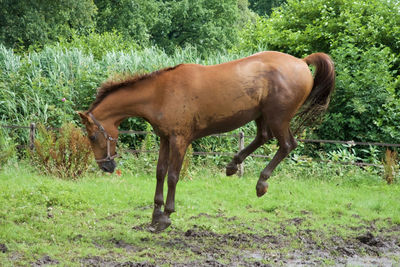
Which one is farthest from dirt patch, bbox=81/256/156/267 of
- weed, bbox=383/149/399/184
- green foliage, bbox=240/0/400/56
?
green foliage, bbox=240/0/400/56

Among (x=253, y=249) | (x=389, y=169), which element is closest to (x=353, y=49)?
(x=389, y=169)

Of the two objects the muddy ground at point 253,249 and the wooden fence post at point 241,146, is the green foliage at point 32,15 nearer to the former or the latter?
the wooden fence post at point 241,146

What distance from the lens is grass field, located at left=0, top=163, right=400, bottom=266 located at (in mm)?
5352

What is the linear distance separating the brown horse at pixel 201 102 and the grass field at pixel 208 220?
69 centimetres

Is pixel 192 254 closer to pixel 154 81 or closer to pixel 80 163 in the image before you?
pixel 154 81

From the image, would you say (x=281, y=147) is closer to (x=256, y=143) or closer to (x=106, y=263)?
(x=256, y=143)

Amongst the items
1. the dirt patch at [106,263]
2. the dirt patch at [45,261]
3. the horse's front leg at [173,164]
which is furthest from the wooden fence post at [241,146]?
the dirt patch at [45,261]

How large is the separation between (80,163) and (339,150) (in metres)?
5.35

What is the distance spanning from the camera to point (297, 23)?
13.1 metres

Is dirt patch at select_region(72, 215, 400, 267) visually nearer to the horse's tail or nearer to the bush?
the horse's tail

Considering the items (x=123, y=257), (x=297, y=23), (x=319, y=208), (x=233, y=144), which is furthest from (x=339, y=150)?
(x=123, y=257)

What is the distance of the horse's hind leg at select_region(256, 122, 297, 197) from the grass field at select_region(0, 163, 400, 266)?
0.74 meters

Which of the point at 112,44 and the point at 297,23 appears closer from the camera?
the point at 297,23

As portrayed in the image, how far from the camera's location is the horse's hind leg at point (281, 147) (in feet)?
18.2
